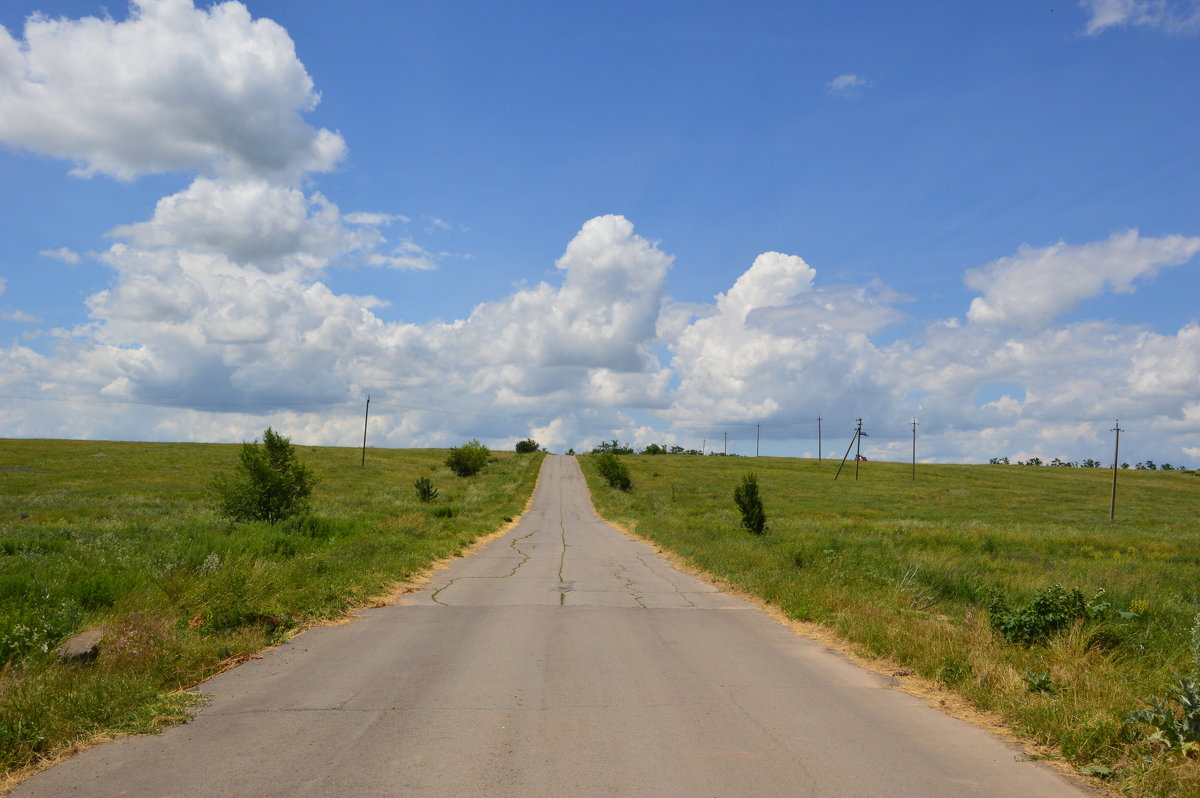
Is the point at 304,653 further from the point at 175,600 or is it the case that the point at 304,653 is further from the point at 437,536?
the point at 437,536

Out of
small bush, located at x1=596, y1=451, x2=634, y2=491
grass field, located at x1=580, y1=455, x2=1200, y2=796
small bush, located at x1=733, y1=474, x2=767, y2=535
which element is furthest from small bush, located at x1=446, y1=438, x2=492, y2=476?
small bush, located at x1=733, y1=474, x2=767, y2=535

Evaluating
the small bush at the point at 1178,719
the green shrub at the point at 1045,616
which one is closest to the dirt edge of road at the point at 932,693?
the small bush at the point at 1178,719

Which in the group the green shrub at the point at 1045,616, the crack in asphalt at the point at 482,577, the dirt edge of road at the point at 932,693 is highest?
the green shrub at the point at 1045,616

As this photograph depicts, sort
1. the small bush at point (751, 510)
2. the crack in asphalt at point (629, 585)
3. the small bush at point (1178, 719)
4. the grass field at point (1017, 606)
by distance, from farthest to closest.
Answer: the small bush at point (751, 510) → the crack in asphalt at point (629, 585) → the grass field at point (1017, 606) → the small bush at point (1178, 719)

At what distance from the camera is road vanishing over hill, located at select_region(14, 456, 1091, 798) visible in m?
4.87

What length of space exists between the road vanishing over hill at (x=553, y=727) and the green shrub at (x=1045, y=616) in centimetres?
239

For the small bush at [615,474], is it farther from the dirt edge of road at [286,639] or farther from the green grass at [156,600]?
the dirt edge of road at [286,639]

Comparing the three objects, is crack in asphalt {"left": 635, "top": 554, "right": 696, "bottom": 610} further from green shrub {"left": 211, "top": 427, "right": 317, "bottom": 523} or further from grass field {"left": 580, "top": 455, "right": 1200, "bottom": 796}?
green shrub {"left": 211, "top": 427, "right": 317, "bottom": 523}

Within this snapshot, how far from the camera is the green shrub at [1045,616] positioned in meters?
9.23

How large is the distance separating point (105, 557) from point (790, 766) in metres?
12.1

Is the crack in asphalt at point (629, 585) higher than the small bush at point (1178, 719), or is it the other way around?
the small bush at point (1178, 719)

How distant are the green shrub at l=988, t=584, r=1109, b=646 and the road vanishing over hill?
239cm

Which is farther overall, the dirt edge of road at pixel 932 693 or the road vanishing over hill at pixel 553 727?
the dirt edge of road at pixel 932 693

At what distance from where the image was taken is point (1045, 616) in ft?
30.6
